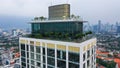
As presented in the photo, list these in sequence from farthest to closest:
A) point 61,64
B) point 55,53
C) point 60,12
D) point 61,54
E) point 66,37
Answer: point 60,12
point 66,37
point 55,53
point 61,64
point 61,54

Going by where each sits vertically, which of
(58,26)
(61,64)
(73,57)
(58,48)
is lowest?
(61,64)

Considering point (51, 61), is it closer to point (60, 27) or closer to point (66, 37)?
point (66, 37)

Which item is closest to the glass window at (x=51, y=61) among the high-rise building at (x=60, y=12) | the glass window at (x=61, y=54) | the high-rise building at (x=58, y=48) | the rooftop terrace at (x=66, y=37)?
the high-rise building at (x=58, y=48)

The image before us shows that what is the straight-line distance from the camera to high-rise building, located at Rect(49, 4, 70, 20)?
720 inches

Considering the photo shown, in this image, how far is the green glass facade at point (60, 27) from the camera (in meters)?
16.7

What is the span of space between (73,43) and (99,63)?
94.8 feet

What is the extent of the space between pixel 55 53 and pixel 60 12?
6283mm

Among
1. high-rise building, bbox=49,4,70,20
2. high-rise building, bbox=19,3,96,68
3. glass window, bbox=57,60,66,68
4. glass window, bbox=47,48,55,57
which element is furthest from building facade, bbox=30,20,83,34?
glass window, bbox=57,60,66,68

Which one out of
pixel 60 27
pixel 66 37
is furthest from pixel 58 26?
pixel 66 37

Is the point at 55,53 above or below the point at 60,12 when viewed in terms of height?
below

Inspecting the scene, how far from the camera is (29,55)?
1830 cm

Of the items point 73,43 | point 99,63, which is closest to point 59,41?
point 73,43

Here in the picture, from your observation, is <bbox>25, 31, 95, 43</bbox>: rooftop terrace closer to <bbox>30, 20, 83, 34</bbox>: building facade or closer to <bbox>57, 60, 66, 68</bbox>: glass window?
<bbox>30, 20, 83, 34</bbox>: building facade

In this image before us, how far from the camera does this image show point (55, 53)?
15.1 meters
